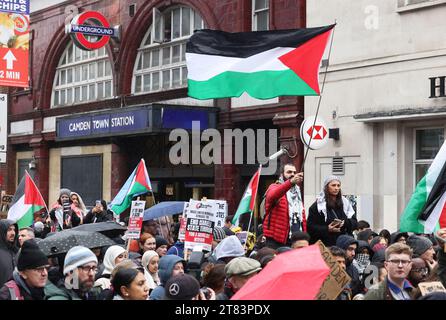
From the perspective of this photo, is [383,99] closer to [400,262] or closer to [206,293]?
[400,262]

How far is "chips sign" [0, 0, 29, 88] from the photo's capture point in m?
22.8

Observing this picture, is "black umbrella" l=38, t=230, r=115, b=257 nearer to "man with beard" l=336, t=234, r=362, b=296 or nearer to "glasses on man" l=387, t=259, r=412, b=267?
"man with beard" l=336, t=234, r=362, b=296

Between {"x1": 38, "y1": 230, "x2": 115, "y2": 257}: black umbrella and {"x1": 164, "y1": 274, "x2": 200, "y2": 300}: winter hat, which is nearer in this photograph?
{"x1": 164, "y1": 274, "x2": 200, "y2": 300}: winter hat

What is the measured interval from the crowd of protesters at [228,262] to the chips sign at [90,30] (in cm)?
1601

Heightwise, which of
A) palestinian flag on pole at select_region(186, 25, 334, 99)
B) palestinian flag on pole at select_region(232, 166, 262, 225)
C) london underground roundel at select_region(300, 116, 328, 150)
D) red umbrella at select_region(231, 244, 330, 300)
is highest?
palestinian flag on pole at select_region(186, 25, 334, 99)

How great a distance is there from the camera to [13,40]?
23.0m

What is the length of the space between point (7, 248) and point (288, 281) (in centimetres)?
543

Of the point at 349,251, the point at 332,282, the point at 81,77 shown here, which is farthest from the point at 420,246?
the point at 81,77

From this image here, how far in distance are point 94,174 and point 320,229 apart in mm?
20931

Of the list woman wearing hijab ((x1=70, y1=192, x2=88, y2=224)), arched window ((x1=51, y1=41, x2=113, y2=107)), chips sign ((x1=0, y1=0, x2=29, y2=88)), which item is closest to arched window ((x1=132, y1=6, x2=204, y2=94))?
arched window ((x1=51, y1=41, x2=113, y2=107))

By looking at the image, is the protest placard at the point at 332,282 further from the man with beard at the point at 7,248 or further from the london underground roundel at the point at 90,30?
the london underground roundel at the point at 90,30

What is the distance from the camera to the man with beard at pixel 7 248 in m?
8.90

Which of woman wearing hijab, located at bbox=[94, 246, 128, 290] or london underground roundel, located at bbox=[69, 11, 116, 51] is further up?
london underground roundel, located at bbox=[69, 11, 116, 51]
